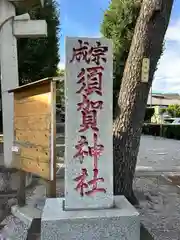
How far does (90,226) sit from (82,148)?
71cm

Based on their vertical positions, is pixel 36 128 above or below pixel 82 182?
above

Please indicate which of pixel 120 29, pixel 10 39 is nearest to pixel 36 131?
pixel 10 39

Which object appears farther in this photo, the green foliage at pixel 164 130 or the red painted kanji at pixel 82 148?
the green foliage at pixel 164 130

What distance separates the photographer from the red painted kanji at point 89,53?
10.4 feet

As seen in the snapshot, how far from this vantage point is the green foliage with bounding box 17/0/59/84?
17.5m

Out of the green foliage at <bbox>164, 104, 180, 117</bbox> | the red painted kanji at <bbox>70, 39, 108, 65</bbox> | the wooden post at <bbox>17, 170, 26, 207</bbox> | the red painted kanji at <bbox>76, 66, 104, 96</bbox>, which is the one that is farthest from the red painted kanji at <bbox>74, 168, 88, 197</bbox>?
the green foliage at <bbox>164, 104, 180, 117</bbox>

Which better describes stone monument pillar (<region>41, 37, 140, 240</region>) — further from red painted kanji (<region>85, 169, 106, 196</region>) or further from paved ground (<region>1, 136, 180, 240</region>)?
paved ground (<region>1, 136, 180, 240</region>)

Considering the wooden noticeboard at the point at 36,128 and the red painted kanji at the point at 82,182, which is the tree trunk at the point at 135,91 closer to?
the wooden noticeboard at the point at 36,128

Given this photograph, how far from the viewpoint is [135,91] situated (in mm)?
4926

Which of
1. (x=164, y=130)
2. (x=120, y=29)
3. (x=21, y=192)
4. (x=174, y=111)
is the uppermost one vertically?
(x=120, y=29)

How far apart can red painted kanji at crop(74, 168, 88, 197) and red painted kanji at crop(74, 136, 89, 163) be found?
0.14 metres

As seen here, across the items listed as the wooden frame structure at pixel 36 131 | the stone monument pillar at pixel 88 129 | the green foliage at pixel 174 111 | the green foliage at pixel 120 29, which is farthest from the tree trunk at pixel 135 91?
the green foliage at pixel 174 111

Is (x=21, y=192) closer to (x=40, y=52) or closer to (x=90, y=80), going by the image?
(x=90, y=80)

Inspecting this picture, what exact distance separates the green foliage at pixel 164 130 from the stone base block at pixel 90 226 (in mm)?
19095
